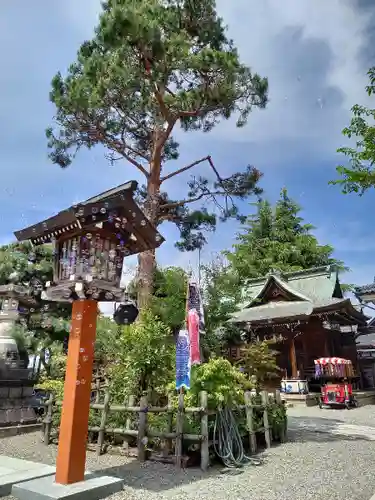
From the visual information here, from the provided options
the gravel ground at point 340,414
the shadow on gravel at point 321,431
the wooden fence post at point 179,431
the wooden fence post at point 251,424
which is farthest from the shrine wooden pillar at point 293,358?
the wooden fence post at point 179,431

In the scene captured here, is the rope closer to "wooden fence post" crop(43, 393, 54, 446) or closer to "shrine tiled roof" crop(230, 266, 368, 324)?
"wooden fence post" crop(43, 393, 54, 446)

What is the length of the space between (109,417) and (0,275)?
9.05m

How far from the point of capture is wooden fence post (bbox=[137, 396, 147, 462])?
271 inches

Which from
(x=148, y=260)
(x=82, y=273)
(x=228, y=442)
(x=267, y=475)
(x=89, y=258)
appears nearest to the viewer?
(x=82, y=273)

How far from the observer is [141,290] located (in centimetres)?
1054

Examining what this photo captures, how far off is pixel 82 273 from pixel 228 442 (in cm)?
400

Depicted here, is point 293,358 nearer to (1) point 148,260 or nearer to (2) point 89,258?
(1) point 148,260

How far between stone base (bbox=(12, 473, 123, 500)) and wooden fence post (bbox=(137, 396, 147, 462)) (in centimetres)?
174

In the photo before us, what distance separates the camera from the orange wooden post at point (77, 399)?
4949 mm

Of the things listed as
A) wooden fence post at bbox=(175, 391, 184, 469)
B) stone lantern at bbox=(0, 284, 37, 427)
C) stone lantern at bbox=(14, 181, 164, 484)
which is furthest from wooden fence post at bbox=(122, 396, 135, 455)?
stone lantern at bbox=(0, 284, 37, 427)

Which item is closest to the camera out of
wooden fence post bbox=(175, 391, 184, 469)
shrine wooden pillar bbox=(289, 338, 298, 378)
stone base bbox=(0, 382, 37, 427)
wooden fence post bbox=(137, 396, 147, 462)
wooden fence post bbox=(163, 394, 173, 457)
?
wooden fence post bbox=(175, 391, 184, 469)

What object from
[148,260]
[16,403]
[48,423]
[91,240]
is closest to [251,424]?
[48,423]

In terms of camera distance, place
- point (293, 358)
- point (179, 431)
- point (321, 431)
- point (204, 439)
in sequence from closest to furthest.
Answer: point (204, 439) → point (179, 431) → point (321, 431) → point (293, 358)

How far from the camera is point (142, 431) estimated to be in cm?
695
